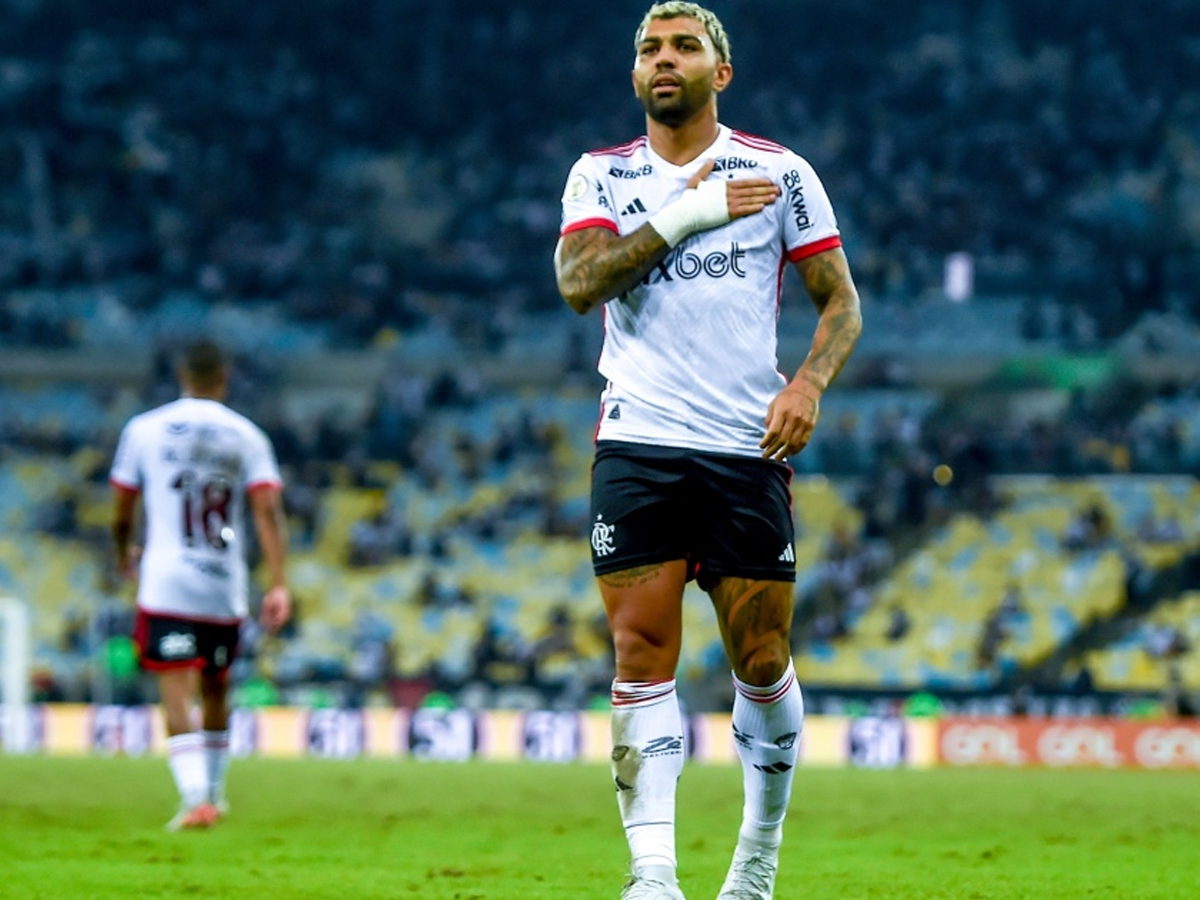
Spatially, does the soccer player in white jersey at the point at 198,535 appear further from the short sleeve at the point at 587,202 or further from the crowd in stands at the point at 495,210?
the crowd in stands at the point at 495,210

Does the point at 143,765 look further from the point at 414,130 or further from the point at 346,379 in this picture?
the point at 414,130

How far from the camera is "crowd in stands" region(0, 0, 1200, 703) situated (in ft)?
102

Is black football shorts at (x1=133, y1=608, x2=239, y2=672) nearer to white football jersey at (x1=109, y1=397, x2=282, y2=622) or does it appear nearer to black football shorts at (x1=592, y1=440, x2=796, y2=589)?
white football jersey at (x1=109, y1=397, x2=282, y2=622)

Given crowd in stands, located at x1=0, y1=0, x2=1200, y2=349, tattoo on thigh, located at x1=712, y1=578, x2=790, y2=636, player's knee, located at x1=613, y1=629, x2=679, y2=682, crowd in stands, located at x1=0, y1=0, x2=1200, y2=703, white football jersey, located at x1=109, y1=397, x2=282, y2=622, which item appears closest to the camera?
player's knee, located at x1=613, y1=629, x2=679, y2=682

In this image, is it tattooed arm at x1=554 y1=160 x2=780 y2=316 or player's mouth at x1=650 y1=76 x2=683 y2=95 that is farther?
player's mouth at x1=650 y1=76 x2=683 y2=95

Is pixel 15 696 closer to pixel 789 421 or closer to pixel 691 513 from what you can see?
pixel 691 513

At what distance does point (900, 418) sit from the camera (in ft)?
102

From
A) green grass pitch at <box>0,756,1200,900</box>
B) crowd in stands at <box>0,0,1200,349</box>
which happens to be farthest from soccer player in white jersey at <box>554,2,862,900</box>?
crowd in stands at <box>0,0,1200,349</box>

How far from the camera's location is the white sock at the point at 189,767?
9.89m

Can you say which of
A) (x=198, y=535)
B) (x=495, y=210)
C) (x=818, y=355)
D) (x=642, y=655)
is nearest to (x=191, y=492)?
(x=198, y=535)

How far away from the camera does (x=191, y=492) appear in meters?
10.4

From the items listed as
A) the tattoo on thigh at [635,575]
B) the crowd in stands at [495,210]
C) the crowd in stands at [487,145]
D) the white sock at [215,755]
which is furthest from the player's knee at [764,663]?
the crowd in stands at [487,145]

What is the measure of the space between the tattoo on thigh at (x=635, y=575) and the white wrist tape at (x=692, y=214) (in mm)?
943

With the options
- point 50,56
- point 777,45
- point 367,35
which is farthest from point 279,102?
point 777,45
